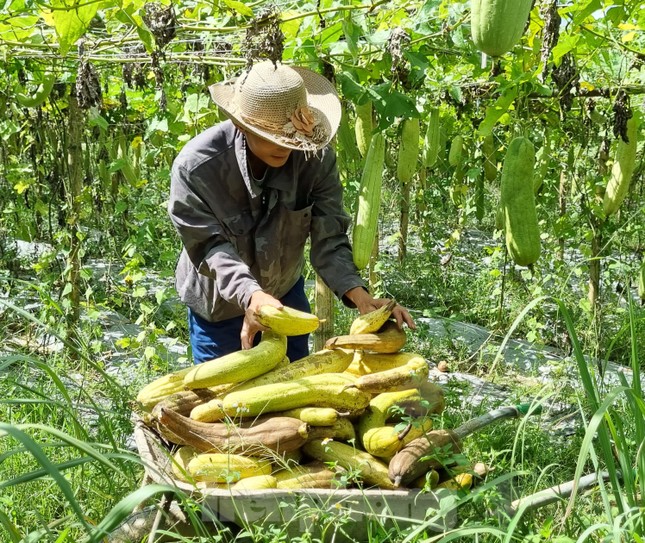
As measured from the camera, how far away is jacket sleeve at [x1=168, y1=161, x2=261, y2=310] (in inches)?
124

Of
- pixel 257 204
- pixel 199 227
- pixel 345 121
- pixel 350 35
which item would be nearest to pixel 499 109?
pixel 350 35

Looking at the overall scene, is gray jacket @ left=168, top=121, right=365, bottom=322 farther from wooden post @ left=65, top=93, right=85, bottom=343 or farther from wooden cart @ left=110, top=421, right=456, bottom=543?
wooden post @ left=65, top=93, right=85, bottom=343

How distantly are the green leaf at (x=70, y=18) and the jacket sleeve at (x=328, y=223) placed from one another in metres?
1.20

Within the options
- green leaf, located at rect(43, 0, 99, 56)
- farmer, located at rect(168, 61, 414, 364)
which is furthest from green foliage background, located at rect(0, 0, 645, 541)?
farmer, located at rect(168, 61, 414, 364)

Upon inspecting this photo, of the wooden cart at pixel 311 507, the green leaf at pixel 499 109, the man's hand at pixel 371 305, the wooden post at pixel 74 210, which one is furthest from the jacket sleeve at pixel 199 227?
the wooden post at pixel 74 210

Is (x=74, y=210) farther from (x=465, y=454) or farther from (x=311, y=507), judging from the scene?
(x=311, y=507)

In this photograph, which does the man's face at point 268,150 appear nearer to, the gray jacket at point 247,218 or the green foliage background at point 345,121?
the gray jacket at point 247,218

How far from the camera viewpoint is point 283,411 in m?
2.68

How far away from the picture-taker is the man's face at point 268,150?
3.18 m

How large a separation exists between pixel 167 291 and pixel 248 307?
2.45m

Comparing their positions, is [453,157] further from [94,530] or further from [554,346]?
[94,530]

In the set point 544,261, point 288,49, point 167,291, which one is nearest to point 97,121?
point 167,291

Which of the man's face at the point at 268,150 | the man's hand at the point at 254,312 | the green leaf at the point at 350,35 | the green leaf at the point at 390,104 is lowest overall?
the man's hand at the point at 254,312

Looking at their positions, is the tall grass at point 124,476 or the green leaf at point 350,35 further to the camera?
the green leaf at point 350,35
